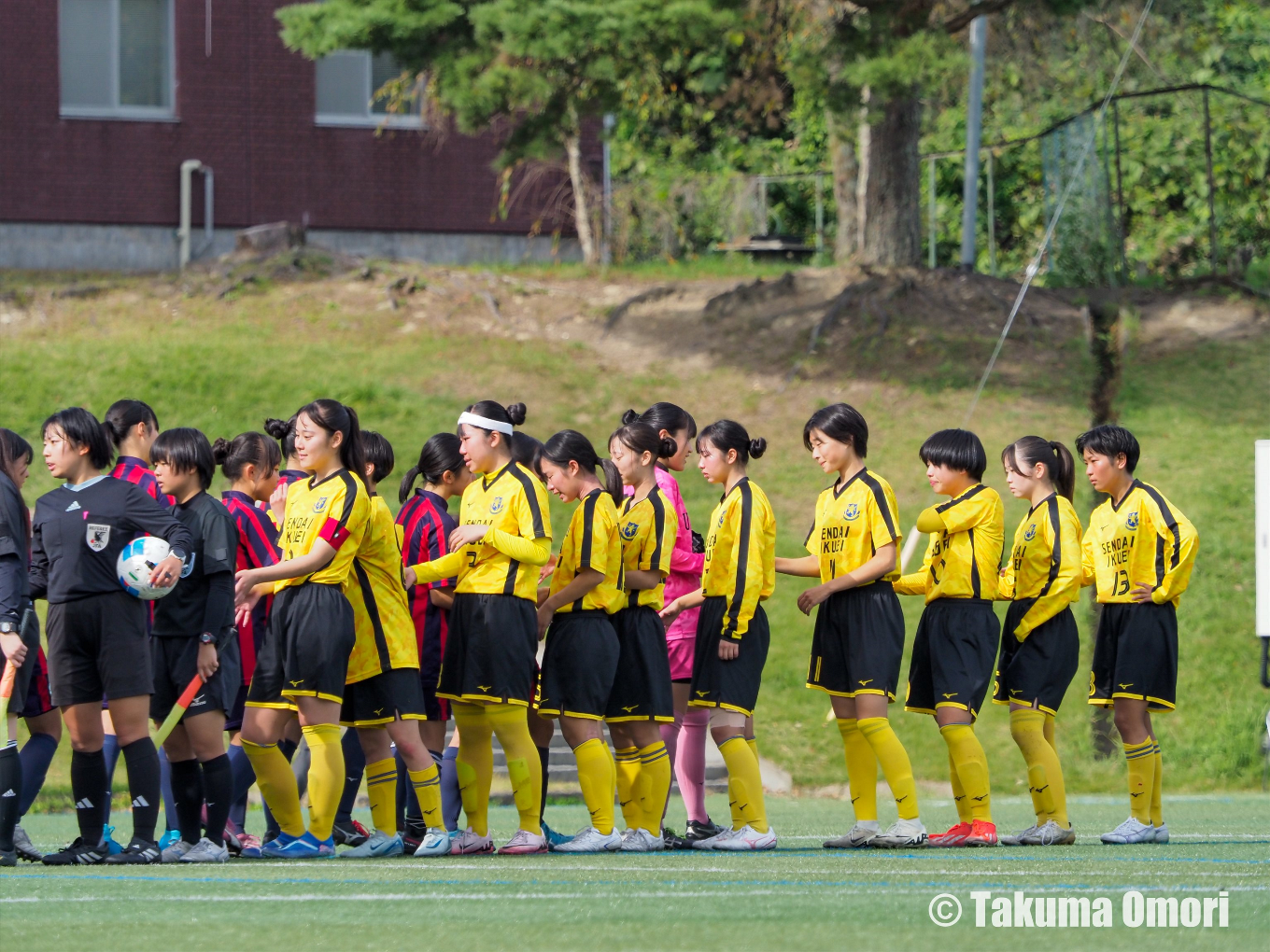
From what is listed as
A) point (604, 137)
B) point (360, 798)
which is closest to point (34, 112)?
point (604, 137)

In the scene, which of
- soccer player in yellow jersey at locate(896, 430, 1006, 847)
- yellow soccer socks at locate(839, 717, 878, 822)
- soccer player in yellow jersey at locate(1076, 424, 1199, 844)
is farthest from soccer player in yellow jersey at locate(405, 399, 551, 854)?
soccer player in yellow jersey at locate(1076, 424, 1199, 844)

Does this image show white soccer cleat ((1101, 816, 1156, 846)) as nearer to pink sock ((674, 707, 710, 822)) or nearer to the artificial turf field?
the artificial turf field

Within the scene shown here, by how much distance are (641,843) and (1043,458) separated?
2788 mm

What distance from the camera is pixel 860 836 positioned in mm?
7516

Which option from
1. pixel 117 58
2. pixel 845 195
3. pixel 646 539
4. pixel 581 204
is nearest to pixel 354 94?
pixel 117 58

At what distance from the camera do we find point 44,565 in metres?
7.09

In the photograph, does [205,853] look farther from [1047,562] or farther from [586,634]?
[1047,562]

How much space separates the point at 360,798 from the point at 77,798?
224 inches

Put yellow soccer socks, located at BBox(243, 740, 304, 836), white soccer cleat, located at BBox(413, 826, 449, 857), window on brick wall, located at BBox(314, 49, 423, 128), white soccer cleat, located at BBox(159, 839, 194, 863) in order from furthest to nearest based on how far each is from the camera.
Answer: window on brick wall, located at BBox(314, 49, 423, 128) < white soccer cleat, located at BBox(413, 826, 449, 857) < yellow soccer socks, located at BBox(243, 740, 304, 836) < white soccer cleat, located at BBox(159, 839, 194, 863)

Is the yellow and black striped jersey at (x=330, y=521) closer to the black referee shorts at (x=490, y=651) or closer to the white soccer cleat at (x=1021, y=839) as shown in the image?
the black referee shorts at (x=490, y=651)

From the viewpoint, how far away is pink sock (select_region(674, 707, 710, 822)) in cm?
813

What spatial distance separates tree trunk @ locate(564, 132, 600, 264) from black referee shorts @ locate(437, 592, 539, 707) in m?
17.1

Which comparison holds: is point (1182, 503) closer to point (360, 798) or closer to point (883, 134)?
point (883, 134)

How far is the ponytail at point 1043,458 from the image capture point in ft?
26.9
